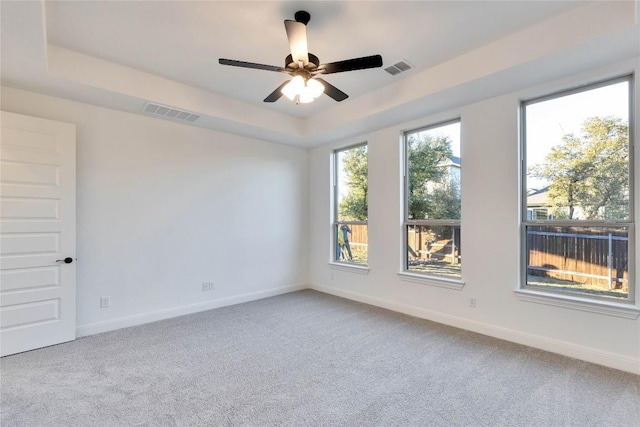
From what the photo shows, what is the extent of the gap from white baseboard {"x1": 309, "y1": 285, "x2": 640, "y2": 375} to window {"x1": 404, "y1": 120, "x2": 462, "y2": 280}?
0.52 metres

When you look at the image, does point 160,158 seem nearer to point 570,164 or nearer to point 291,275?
point 291,275

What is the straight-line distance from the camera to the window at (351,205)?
16.6 feet

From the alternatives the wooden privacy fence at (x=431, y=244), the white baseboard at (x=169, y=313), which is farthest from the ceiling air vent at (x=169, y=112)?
the wooden privacy fence at (x=431, y=244)

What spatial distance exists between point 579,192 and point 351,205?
3.01m

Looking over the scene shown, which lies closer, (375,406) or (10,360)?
(375,406)

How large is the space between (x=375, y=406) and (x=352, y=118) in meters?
3.37

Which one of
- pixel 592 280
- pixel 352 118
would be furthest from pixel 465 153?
pixel 592 280

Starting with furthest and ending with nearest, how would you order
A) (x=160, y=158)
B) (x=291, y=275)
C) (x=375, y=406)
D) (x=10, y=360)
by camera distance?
(x=291, y=275) < (x=160, y=158) < (x=10, y=360) < (x=375, y=406)

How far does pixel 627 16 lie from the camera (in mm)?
2236

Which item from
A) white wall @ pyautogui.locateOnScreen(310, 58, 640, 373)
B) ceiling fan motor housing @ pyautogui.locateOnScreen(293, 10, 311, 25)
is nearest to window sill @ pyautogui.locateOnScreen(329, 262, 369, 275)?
white wall @ pyautogui.locateOnScreen(310, 58, 640, 373)

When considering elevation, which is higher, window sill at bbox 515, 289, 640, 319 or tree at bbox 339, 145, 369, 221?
tree at bbox 339, 145, 369, 221

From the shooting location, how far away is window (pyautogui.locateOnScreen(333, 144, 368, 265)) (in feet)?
16.6

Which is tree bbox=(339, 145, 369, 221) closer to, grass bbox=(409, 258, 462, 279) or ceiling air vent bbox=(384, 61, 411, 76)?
grass bbox=(409, 258, 462, 279)

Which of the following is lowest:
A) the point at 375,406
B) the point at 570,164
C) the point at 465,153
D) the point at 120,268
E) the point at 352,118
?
the point at 375,406
